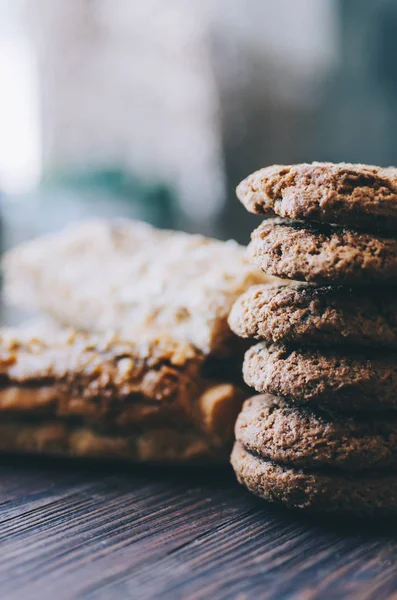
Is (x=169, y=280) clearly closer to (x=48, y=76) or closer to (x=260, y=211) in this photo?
(x=260, y=211)

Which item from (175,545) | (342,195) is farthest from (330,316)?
(175,545)

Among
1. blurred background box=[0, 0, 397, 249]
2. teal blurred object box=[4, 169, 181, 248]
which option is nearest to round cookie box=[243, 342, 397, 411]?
blurred background box=[0, 0, 397, 249]

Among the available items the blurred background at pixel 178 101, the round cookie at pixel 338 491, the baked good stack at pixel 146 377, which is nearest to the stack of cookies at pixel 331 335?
the round cookie at pixel 338 491

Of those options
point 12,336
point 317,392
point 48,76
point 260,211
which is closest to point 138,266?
point 12,336

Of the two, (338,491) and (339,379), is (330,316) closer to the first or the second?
(339,379)

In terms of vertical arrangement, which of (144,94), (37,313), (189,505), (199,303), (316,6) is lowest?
(189,505)
